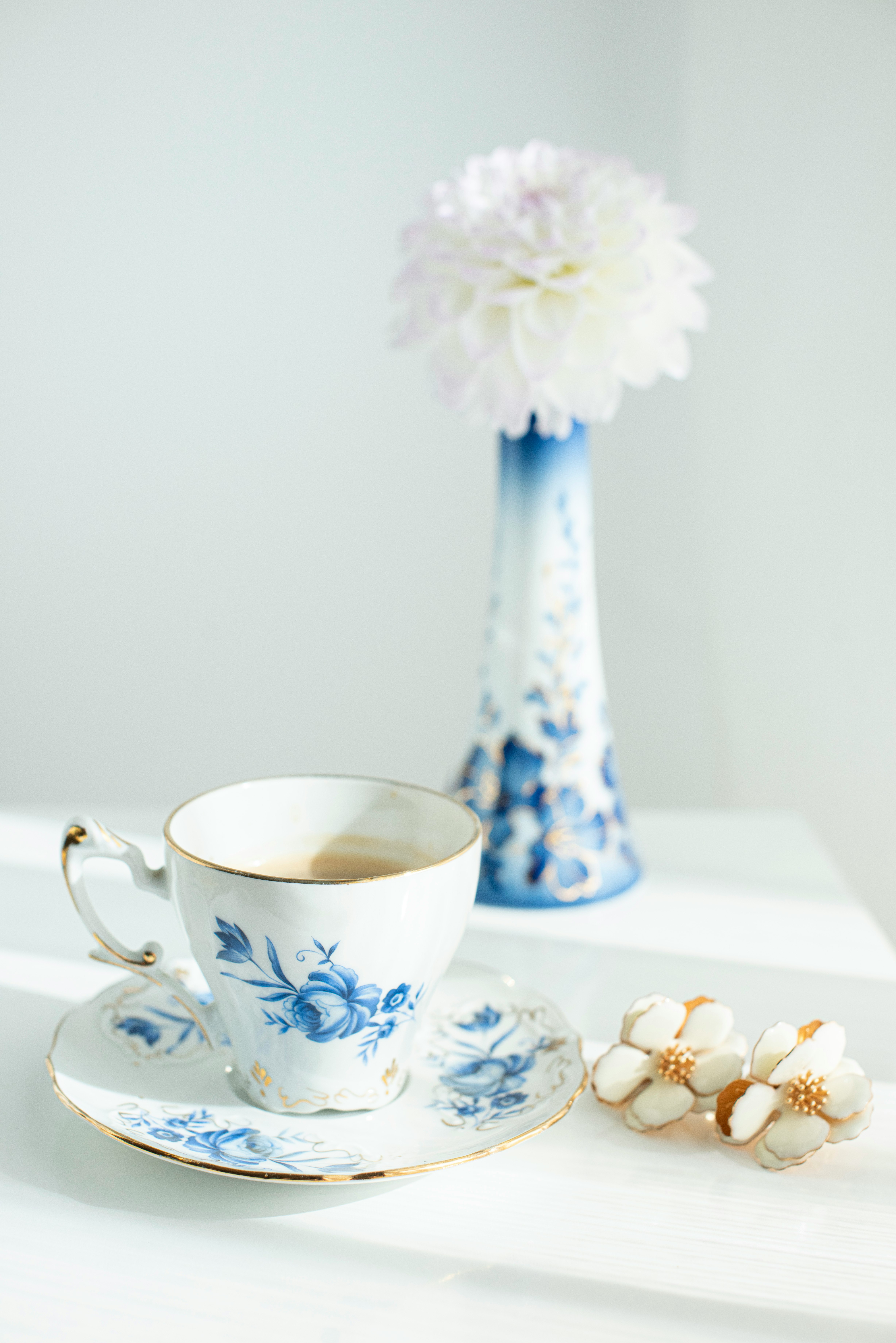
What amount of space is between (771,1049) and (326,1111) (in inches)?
6.7

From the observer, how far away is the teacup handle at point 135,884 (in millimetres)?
411

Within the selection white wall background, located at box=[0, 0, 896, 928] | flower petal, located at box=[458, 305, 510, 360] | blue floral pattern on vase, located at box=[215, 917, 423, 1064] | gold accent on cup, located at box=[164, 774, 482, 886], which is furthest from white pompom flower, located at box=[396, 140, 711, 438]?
white wall background, located at box=[0, 0, 896, 928]

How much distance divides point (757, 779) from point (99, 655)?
32.9 inches

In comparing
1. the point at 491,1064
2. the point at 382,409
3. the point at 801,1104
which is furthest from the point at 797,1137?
the point at 382,409

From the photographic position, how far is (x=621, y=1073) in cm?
42

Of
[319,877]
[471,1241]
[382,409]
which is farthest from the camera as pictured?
[382,409]

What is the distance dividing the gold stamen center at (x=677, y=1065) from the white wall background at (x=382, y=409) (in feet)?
2.80

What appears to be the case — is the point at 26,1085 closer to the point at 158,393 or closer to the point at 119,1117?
the point at 119,1117

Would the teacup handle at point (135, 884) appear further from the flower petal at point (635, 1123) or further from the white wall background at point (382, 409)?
the white wall background at point (382, 409)

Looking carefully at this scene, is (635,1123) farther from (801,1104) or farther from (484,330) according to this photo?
(484,330)

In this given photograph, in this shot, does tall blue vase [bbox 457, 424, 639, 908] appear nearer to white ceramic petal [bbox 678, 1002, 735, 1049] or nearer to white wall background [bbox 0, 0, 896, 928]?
white ceramic petal [bbox 678, 1002, 735, 1049]

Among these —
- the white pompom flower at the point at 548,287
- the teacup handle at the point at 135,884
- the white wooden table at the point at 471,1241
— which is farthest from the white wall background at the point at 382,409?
the teacup handle at the point at 135,884

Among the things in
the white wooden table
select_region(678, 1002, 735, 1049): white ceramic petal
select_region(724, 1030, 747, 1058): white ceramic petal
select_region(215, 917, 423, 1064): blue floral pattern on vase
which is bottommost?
the white wooden table

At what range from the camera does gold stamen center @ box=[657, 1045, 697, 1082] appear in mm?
419
